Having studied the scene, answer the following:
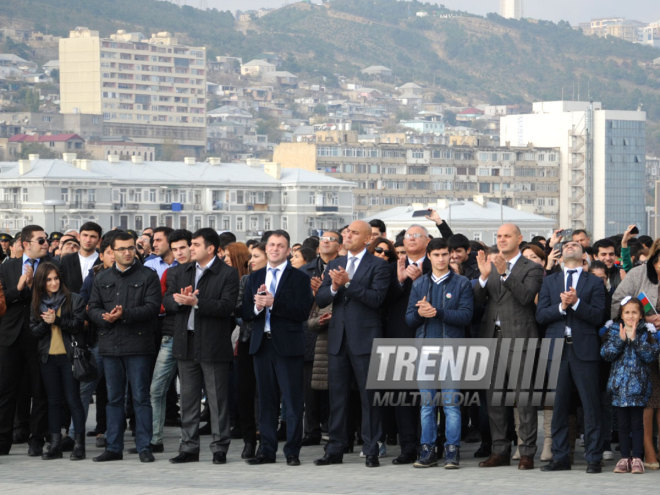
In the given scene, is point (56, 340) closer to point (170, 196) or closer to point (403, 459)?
point (403, 459)

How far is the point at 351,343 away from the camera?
461 inches

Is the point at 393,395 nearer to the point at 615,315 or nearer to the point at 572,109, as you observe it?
the point at 615,315

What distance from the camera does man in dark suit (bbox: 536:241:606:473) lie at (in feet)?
36.8

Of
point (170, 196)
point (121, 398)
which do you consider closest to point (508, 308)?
point (121, 398)

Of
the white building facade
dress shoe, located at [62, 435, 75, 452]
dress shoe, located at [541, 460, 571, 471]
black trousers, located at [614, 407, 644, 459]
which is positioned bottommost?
dress shoe, located at [62, 435, 75, 452]

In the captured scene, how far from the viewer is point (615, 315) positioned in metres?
11.4

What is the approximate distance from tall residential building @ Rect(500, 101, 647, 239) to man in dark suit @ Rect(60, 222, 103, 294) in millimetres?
163291

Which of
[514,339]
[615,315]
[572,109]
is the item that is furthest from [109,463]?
[572,109]

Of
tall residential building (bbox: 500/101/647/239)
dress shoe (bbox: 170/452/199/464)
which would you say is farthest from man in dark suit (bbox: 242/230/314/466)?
tall residential building (bbox: 500/101/647/239)

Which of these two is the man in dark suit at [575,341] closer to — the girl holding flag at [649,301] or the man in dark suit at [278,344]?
the girl holding flag at [649,301]

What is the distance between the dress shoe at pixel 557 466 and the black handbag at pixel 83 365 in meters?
3.84

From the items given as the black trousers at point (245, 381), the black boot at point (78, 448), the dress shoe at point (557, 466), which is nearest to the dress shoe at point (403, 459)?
the dress shoe at point (557, 466)

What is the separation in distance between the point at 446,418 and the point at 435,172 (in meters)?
168

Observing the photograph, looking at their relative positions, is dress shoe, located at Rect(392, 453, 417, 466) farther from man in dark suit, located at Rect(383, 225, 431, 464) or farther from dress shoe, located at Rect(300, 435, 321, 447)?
dress shoe, located at Rect(300, 435, 321, 447)
